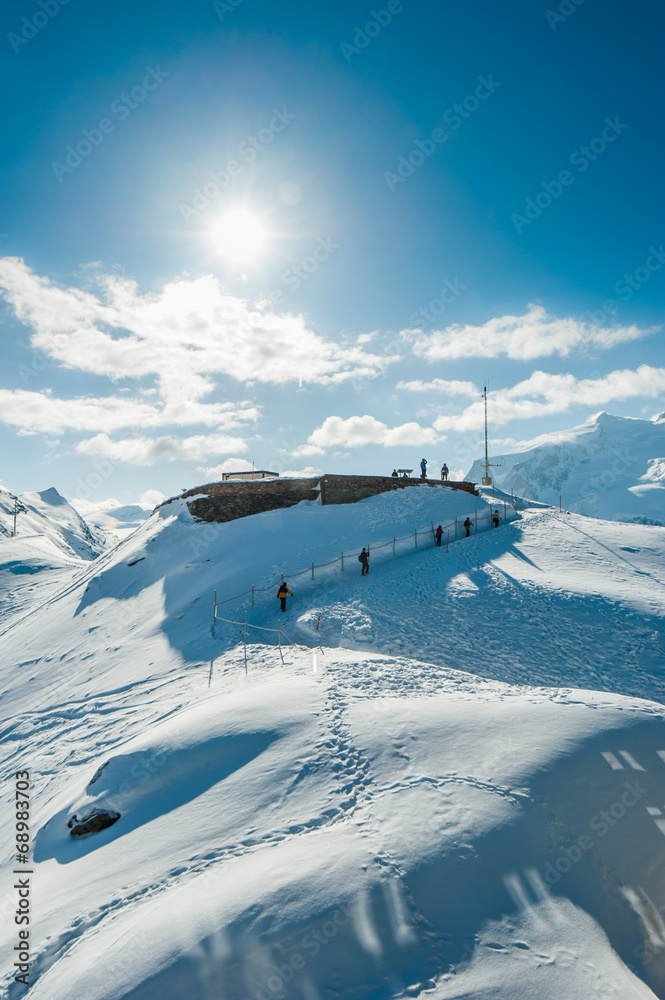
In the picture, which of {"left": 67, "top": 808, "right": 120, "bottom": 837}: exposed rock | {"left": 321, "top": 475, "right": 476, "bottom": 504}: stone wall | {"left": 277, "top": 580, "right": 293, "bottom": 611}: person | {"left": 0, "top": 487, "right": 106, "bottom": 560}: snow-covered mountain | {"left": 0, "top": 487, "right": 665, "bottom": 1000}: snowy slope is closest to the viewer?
{"left": 0, "top": 487, "right": 665, "bottom": 1000}: snowy slope

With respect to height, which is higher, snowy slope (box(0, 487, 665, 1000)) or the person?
the person

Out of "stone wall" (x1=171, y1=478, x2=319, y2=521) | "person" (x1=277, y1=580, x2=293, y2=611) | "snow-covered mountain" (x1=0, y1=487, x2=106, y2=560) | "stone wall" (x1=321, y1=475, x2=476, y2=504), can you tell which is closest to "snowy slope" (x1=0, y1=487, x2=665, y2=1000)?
"person" (x1=277, y1=580, x2=293, y2=611)

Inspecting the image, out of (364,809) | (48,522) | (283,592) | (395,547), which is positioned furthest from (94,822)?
(48,522)

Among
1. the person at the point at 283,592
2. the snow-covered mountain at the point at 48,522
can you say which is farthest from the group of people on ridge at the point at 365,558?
the snow-covered mountain at the point at 48,522

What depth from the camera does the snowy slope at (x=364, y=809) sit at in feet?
14.4

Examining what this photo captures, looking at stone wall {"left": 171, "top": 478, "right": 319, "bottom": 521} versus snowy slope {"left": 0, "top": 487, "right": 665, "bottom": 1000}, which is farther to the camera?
stone wall {"left": 171, "top": 478, "right": 319, "bottom": 521}

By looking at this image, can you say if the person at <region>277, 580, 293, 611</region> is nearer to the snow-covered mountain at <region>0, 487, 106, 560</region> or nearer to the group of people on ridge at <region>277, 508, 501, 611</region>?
the group of people on ridge at <region>277, 508, 501, 611</region>

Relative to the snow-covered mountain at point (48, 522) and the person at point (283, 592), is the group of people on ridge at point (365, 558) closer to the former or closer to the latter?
the person at point (283, 592)

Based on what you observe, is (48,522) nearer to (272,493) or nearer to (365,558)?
(272,493)

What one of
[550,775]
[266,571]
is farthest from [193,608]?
[550,775]

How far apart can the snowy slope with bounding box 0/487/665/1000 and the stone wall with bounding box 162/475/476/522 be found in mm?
13070

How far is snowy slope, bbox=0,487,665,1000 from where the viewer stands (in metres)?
4.39

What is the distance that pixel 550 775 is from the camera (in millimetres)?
6566

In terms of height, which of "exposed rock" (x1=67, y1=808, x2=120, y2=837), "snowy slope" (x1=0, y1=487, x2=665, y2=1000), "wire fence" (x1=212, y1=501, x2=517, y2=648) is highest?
"wire fence" (x1=212, y1=501, x2=517, y2=648)
